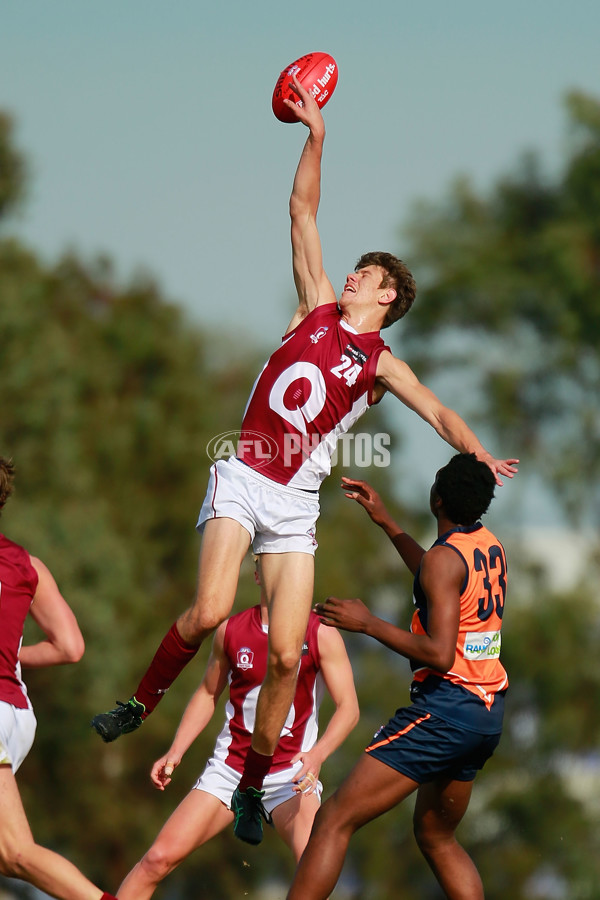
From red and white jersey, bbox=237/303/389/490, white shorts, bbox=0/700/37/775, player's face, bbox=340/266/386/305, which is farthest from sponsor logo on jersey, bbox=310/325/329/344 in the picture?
white shorts, bbox=0/700/37/775

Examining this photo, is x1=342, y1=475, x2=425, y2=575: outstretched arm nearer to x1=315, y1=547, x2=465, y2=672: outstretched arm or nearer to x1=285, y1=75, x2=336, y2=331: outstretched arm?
x1=315, y1=547, x2=465, y2=672: outstretched arm

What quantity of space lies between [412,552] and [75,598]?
→ 59.6 feet

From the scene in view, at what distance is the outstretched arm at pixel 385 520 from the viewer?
20.2ft

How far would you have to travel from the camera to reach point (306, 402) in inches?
260

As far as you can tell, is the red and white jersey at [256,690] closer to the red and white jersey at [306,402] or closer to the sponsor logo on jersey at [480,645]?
the red and white jersey at [306,402]

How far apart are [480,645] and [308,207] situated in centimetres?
261

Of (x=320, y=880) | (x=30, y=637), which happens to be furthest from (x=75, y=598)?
(x=320, y=880)

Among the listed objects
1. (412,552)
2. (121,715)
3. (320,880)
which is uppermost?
(412,552)

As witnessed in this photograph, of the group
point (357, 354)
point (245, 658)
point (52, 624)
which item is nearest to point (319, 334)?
point (357, 354)

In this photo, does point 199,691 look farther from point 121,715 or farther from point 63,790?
point 63,790

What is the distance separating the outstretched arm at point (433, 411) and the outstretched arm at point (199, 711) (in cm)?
167

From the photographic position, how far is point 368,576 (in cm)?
2836

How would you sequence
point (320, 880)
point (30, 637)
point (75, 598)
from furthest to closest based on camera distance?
point (75, 598) < point (30, 637) < point (320, 880)

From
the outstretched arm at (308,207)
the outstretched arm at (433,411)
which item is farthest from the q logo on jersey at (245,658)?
the outstretched arm at (308,207)
